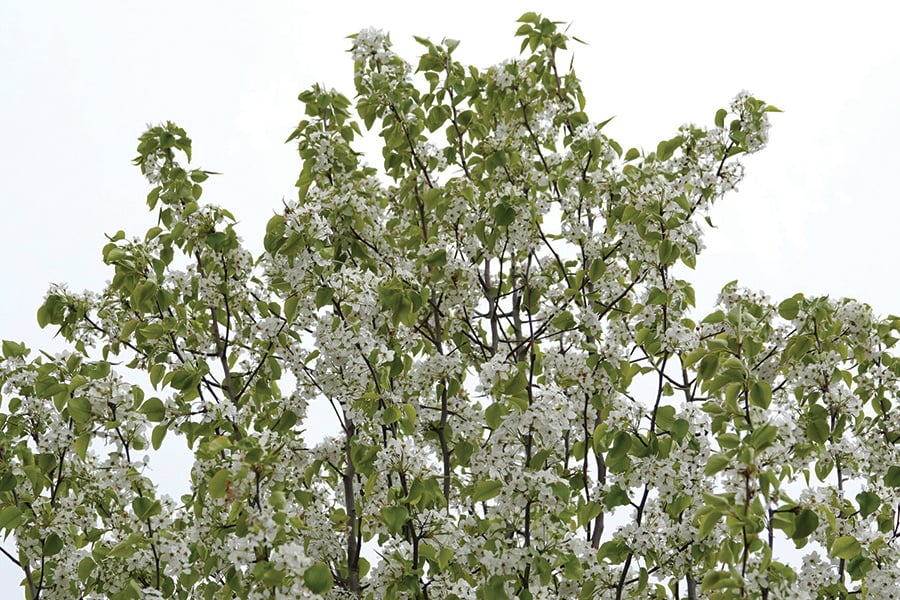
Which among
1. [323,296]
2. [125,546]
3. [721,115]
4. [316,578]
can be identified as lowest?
[316,578]

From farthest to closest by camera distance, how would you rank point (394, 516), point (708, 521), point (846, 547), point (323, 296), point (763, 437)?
point (323, 296) < point (846, 547) < point (394, 516) < point (708, 521) < point (763, 437)

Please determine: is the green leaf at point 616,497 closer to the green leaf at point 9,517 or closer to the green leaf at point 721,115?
the green leaf at point 721,115

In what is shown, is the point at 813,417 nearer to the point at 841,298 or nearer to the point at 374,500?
the point at 841,298

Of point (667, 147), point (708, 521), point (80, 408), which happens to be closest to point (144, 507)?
point (80, 408)

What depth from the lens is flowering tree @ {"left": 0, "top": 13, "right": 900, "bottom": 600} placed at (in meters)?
3.74

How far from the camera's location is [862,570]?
4148mm

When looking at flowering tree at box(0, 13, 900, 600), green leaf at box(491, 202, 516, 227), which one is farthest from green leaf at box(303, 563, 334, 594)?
green leaf at box(491, 202, 516, 227)

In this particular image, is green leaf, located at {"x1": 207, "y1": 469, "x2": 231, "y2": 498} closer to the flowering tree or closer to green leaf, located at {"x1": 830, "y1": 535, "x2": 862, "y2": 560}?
the flowering tree

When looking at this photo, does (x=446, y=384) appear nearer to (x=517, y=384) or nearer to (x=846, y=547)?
(x=517, y=384)

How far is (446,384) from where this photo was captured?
447 centimetres

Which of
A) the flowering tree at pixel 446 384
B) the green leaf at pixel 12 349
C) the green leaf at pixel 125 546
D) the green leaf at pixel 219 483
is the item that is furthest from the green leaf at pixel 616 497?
the green leaf at pixel 12 349

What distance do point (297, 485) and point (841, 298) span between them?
279 centimetres

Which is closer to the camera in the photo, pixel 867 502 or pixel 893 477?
pixel 867 502

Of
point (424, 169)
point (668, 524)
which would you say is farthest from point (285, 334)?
point (668, 524)
